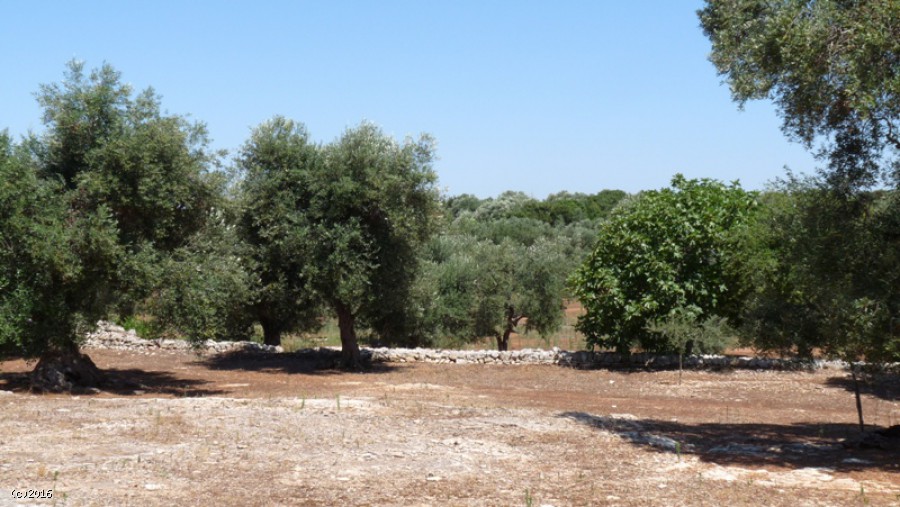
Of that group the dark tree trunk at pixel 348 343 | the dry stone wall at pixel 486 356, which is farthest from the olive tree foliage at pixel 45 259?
the dark tree trunk at pixel 348 343

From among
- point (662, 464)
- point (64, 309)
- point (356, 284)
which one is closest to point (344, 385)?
point (356, 284)

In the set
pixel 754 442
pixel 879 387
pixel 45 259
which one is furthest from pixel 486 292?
pixel 754 442

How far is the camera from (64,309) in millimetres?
17031

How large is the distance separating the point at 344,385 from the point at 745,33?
1392 cm

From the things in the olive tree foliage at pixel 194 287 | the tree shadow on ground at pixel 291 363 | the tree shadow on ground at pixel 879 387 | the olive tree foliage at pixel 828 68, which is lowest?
the tree shadow on ground at pixel 879 387

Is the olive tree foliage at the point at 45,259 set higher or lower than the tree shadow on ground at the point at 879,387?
higher

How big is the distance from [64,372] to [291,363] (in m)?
9.08

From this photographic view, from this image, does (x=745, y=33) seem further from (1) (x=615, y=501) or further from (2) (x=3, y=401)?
(2) (x=3, y=401)

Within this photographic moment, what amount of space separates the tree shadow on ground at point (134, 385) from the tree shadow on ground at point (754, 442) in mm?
10379

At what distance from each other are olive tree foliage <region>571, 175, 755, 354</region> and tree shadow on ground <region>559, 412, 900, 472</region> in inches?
361

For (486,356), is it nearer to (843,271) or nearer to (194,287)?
(194,287)

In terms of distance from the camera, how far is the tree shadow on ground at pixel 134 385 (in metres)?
19.1

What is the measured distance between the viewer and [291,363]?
27172mm

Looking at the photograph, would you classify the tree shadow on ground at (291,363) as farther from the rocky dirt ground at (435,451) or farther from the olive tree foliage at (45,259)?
the olive tree foliage at (45,259)
